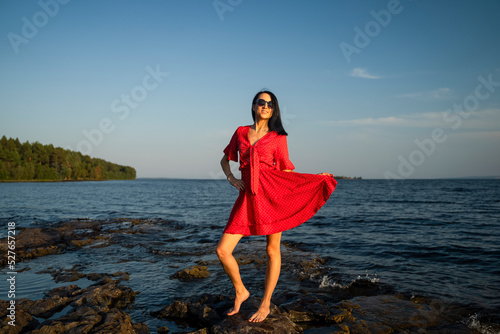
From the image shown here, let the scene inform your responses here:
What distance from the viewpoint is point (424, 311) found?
195 inches

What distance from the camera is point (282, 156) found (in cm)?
394

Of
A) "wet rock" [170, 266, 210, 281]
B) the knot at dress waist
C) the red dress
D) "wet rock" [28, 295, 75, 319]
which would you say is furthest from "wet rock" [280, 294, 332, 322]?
"wet rock" [28, 295, 75, 319]

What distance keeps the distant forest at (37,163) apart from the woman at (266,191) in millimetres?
91178

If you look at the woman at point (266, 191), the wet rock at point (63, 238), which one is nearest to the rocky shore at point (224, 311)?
the woman at point (266, 191)

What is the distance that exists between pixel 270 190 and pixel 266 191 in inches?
2.1

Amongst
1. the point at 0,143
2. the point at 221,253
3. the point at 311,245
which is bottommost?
the point at 311,245

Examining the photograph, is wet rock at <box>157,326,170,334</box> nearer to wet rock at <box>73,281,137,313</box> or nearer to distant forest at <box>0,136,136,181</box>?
wet rock at <box>73,281,137,313</box>

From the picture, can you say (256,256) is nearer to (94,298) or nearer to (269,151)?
(94,298)

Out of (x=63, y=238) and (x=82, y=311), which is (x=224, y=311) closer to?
(x=82, y=311)

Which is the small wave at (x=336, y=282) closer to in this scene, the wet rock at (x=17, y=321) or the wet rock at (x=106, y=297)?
the wet rock at (x=106, y=297)

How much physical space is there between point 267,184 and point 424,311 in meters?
3.43

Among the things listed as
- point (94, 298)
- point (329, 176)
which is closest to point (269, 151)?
point (329, 176)

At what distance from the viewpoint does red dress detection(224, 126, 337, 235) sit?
3795mm

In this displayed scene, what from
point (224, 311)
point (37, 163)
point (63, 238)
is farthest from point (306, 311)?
point (37, 163)
